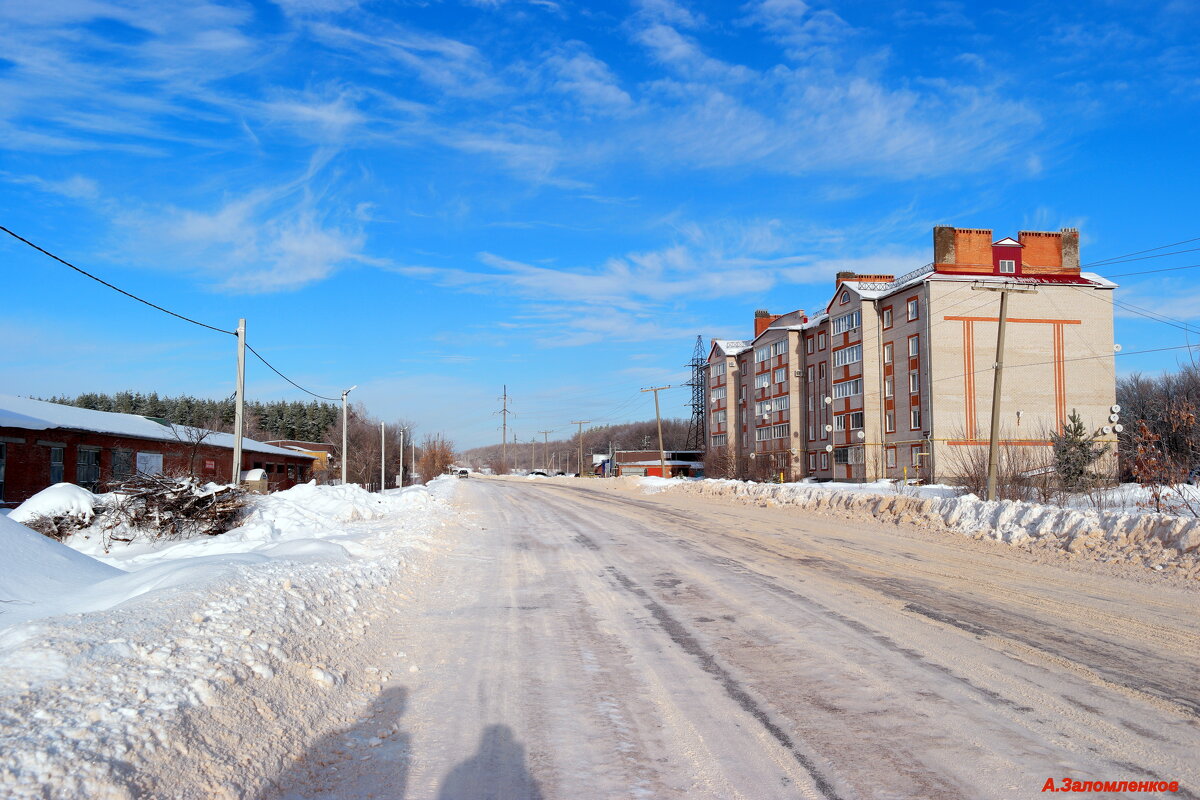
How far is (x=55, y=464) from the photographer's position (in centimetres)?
3155

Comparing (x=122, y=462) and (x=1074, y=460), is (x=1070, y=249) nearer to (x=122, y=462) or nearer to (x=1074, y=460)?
(x=1074, y=460)

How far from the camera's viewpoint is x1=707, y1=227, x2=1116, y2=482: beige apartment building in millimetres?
49219

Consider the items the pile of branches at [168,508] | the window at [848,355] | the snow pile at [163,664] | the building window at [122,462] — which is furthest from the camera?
the window at [848,355]

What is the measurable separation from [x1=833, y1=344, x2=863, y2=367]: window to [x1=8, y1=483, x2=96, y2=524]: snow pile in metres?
50.6

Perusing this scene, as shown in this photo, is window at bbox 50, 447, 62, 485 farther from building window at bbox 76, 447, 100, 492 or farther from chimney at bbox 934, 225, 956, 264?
chimney at bbox 934, 225, 956, 264

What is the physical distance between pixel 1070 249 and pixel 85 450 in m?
58.6

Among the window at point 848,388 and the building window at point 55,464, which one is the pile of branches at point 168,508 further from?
the window at point 848,388

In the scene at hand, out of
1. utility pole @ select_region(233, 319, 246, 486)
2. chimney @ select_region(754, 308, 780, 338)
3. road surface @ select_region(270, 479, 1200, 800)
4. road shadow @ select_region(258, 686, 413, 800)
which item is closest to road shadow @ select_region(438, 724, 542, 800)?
road surface @ select_region(270, 479, 1200, 800)

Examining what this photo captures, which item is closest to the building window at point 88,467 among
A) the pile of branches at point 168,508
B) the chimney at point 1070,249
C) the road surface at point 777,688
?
the pile of branches at point 168,508

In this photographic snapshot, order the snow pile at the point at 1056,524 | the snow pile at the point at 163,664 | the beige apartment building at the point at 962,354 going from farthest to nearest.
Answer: the beige apartment building at the point at 962,354 < the snow pile at the point at 1056,524 < the snow pile at the point at 163,664

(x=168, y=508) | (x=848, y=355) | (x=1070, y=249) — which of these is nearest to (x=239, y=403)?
(x=168, y=508)

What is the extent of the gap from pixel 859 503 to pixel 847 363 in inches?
1487

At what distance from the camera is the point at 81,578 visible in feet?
27.2

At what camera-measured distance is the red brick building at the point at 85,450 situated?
29109mm
